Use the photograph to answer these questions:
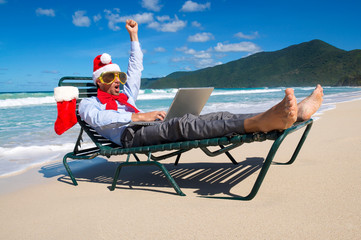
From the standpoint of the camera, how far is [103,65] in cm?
386

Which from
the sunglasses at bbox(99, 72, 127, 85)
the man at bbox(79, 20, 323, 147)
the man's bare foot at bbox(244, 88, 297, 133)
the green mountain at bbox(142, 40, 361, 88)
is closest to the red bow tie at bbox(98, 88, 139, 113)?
the man at bbox(79, 20, 323, 147)

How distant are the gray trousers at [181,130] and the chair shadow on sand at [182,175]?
46 centimetres

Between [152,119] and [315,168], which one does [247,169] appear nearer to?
[315,168]

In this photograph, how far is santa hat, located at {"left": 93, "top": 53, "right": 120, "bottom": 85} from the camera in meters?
3.80

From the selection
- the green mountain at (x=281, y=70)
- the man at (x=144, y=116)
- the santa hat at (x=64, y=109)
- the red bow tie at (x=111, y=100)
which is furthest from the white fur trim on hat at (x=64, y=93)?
the green mountain at (x=281, y=70)

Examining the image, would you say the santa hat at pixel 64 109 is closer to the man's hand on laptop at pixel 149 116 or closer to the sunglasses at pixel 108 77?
the sunglasses at pixel 108 77

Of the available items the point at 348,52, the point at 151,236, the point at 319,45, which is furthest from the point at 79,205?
the point at 319,45

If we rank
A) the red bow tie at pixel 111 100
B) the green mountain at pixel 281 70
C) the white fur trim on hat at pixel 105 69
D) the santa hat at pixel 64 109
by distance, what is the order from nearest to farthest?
the santa hat at pixel 64 109 < the red bow tie at pixel 111 100 < the white fur trim on hat at pixel 105 69 < the green mountain at pixel 281 70

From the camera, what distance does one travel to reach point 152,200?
2615 millimetres

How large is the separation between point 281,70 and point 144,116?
390 ft

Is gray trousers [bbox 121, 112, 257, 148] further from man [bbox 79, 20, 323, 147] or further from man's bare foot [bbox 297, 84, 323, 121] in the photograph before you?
man's bare foot [bbox 297, 84, 323, 121]

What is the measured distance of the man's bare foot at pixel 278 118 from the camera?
2168 millimetres

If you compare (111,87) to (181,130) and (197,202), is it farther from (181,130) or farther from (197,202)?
(197,202)

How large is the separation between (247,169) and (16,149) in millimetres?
3875
